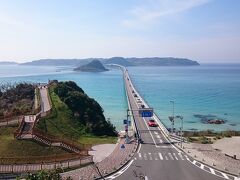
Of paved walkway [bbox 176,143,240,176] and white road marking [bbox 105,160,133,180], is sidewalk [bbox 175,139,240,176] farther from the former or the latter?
white road marking [bbox 105,160,133,180]

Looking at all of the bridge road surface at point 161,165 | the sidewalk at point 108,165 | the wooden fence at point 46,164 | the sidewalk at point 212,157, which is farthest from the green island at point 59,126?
the sidewalk at point 212,157

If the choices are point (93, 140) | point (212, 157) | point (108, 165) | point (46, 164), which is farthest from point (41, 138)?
point (212, 157)

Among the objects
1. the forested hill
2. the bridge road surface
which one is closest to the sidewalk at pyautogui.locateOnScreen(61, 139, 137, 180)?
the bridge road surface

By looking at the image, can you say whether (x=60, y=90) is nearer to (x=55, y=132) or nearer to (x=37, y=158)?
(x=55, y=132)

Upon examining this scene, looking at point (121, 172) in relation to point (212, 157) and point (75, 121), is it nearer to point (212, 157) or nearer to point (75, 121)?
point (212, 157)

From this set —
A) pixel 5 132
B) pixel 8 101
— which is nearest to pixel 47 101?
pixel 8 101

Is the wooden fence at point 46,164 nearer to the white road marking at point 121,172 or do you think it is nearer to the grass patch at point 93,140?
the white road marking at point 121,172

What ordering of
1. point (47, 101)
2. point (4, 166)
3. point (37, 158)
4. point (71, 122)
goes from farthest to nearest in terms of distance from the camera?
point (47, 101)
point (71, 122)
point (37, 158)
point (4, 166)
